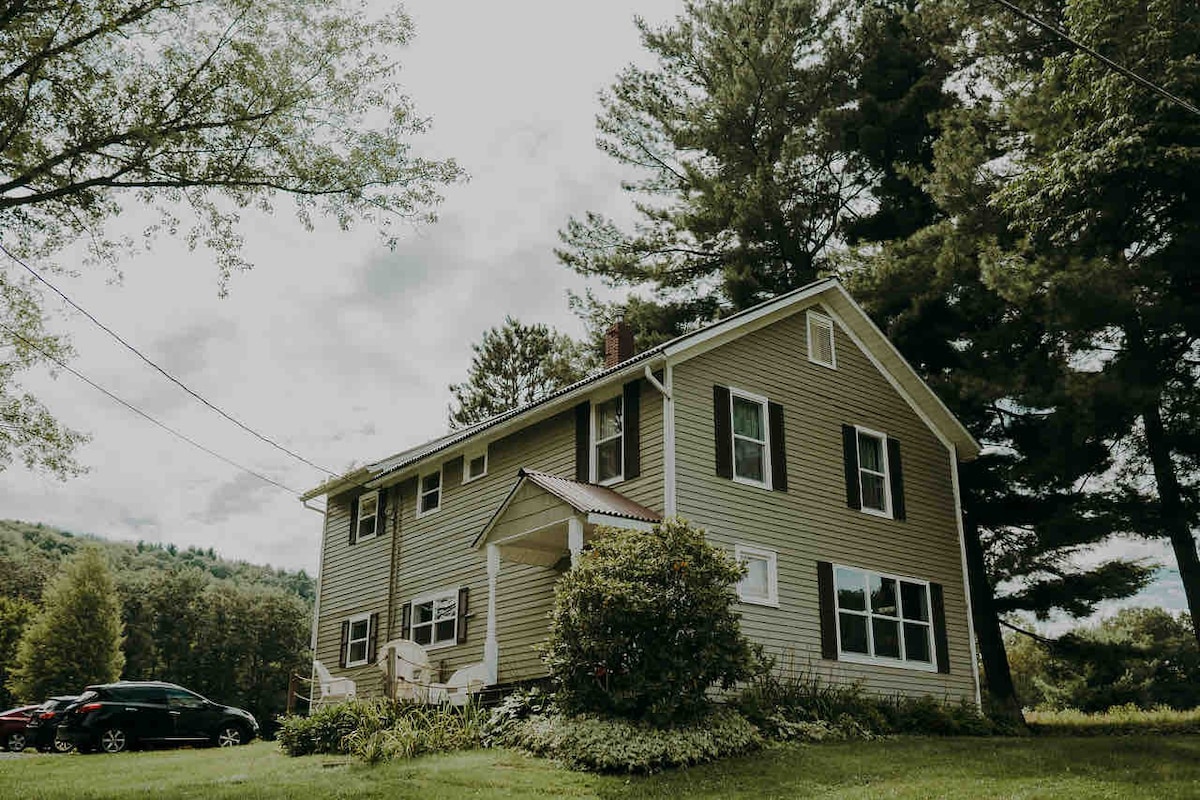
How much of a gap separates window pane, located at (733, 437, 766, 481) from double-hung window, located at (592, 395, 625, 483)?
190 centimetres

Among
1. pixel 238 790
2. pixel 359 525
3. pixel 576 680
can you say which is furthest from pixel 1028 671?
pixel 238 790

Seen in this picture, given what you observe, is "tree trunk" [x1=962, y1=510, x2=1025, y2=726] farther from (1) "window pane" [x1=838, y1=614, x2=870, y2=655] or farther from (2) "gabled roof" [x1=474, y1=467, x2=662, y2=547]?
(2) "gabled roof" [x1=474, y1=467, x2=662, y2=547]

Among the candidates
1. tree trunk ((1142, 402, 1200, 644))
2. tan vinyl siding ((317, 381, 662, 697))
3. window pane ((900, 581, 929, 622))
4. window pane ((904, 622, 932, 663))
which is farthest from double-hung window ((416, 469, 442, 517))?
tree trunk ((1142, 402, 1200, 644))

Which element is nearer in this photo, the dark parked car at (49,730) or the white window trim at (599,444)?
the white window trim at (599,444)

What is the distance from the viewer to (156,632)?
59.4 meters

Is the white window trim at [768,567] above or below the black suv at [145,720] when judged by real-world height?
above

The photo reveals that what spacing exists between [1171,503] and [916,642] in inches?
215

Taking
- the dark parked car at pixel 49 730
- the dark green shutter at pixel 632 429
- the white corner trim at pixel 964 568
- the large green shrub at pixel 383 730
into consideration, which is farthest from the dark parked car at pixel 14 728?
the white corner trim at pixel 964 568

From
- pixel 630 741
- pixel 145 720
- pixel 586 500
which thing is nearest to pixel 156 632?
pixel 145 720

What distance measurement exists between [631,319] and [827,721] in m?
13.6

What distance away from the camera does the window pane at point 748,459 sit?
16.8m

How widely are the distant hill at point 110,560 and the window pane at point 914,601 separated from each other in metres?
48.9

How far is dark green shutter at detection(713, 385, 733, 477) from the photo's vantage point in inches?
644

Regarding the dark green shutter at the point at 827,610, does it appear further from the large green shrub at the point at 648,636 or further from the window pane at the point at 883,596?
the large green shrub at the point at 648,636
